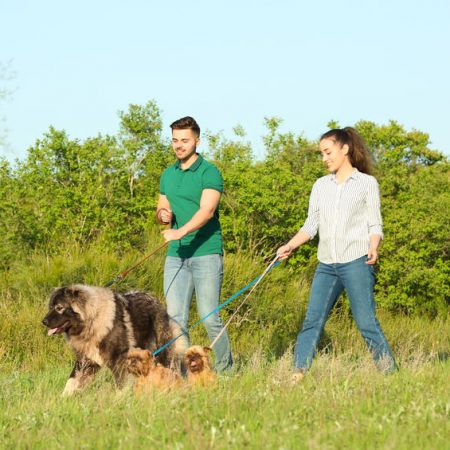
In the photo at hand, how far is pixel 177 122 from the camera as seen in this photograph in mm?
7762

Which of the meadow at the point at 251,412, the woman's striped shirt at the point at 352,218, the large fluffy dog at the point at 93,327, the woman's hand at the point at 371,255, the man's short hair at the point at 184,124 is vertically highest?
the man's short hair at the point at 184,124

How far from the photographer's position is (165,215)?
25.8 ft

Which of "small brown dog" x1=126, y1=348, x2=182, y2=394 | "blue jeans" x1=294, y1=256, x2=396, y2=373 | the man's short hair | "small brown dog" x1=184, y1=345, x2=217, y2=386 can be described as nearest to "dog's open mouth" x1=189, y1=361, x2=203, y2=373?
"small brown dog" x1=184, y1=345, x2=217, y2=386

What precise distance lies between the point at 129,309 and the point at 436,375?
9.68ft

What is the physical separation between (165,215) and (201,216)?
0.52 metres

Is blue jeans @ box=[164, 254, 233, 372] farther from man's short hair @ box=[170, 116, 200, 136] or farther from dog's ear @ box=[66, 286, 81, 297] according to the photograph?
man's short hair @ box=[170, 116, 200, 136]

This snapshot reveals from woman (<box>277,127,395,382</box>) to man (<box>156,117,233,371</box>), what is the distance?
710 millimetres

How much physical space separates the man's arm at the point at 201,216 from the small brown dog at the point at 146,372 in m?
1.06

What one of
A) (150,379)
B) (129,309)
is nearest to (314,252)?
(129,309)

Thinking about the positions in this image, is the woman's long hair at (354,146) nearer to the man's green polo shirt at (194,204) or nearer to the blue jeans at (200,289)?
the man's green polo shirt at (194,204)

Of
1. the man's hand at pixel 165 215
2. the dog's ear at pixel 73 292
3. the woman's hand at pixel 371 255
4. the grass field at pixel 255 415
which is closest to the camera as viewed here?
the grass field at pixel 255 415

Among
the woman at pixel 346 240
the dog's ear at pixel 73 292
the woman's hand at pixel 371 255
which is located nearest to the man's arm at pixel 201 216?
the woman at pixel 346 240

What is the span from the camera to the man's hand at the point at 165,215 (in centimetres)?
787

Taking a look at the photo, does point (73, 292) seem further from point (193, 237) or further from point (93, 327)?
point (193, 237)
